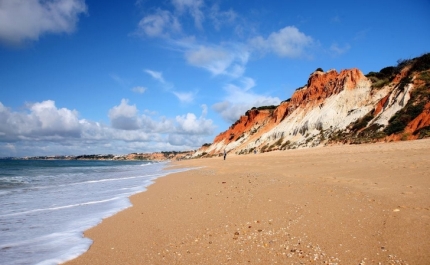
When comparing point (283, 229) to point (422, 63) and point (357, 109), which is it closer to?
point (357, 109)

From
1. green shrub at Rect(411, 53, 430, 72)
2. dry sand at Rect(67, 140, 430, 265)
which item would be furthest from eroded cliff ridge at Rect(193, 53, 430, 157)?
dry sand at Rect(67, 140, 430, 265)

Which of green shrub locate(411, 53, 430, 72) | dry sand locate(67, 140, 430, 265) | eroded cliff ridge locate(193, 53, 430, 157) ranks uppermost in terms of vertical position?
green shrub locate(411, 53, 430, 72)

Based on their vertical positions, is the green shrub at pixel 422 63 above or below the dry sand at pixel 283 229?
above

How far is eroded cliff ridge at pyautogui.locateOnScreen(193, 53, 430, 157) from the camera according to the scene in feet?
89.9

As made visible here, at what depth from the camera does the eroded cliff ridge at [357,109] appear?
1079 inches

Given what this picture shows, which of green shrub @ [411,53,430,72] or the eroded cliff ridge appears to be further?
green shrub @ [411,53,430,72]

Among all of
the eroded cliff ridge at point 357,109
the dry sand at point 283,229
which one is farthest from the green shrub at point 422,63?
the dry sand at point 283,229

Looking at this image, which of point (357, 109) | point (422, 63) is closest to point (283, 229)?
point (357, 109)

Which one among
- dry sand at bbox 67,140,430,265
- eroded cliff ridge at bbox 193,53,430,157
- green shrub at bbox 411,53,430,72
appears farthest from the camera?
green shrub at bbox 411,53,430,72

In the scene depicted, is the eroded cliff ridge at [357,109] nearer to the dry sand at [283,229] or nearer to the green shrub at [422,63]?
the green shrub at [422,63]

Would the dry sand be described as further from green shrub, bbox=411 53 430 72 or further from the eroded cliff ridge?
green shrub, bbox=411 53 430 72

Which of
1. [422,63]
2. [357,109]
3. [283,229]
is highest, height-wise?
[422,63]

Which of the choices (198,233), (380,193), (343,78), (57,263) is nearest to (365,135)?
(343,78)

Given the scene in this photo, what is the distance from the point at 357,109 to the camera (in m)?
37.6
